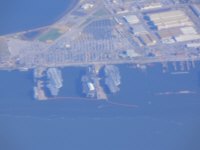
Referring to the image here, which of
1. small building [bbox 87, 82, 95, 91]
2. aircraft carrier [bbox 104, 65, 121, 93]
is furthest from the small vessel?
aircraft carrier [bbox 104, 65, 121, 93]

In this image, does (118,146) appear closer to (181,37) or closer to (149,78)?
(149,78)

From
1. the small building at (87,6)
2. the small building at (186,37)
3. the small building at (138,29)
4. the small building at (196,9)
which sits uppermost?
the small building at (87,6)

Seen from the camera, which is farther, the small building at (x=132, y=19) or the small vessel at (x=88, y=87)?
the small building at (x=132, y=19)

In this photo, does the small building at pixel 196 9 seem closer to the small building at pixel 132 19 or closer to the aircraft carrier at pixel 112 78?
the small building at pixel 132 19

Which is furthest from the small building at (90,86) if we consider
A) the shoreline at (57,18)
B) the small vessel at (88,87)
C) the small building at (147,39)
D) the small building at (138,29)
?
the shoreline at (57,18)

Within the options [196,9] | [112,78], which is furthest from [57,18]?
[196,9]

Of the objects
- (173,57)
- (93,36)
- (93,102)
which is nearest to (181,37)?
(173,57)

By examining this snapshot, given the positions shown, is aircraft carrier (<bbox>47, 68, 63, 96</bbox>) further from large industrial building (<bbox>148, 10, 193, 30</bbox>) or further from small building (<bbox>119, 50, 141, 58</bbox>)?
large industrial building (<bbox>148, 10, 193, 30</bbox>)

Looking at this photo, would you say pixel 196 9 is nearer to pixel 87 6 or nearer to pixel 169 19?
pixel 169 19
